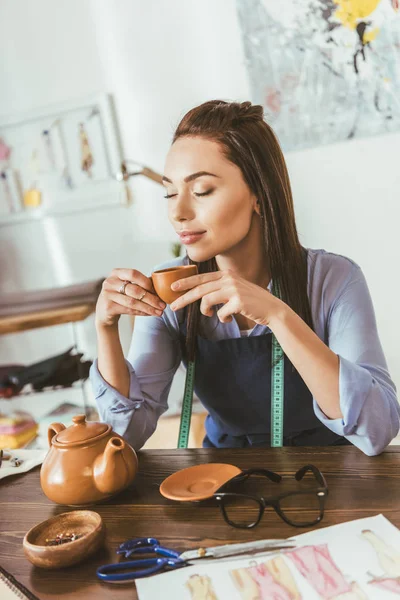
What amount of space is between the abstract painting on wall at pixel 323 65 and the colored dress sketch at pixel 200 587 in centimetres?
289

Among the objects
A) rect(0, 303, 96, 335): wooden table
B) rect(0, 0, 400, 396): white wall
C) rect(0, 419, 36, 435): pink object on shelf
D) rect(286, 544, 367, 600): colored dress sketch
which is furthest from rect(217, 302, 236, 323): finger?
rect(0, 0, 400, 396): white wall

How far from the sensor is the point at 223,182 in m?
1.41

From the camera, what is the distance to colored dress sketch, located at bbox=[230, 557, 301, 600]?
794 mm

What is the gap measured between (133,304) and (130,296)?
0.06 feet

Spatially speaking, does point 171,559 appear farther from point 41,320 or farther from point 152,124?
point 152,124

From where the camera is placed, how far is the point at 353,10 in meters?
3.16

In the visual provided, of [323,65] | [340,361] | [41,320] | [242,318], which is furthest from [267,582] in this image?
[323,65]

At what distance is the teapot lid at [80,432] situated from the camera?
1099mm

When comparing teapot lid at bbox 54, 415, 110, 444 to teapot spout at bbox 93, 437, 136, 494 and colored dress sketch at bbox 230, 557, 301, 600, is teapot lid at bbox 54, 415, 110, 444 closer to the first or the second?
teapot spout at bbox 93, 437, 136, 494

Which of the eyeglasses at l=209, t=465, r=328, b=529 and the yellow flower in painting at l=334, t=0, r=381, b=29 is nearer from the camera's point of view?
the eyeglasses at l=209, t=465, r=328, b=529

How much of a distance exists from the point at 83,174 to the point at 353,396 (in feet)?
10.2

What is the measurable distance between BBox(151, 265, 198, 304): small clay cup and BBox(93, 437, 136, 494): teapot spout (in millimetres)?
302

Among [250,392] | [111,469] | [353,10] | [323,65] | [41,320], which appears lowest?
[41,320]

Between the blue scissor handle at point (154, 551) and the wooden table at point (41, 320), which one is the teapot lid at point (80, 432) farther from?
the wooden table at point (41, 320)
